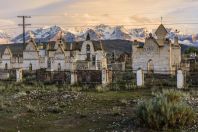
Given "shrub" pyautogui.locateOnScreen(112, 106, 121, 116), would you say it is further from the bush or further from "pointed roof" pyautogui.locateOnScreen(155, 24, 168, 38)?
"pointed roof" pyautogui.locateOnScreen(155, 24, 168, 38)

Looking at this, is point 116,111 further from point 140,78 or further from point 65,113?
point 140,78

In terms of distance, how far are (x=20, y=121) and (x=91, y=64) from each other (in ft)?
98.5

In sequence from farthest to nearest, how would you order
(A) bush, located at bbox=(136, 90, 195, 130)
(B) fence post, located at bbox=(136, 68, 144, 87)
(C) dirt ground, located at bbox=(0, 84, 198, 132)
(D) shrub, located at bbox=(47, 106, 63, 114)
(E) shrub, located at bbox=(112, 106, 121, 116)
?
(B) fence post, located at bbox=(136, 68, 144, 87)
(D) shrub, located at bbox=(47, 106, 63, 114)
(E) shrub, located at bbox=(112, 106, 121, 116)
(C) dirt ground, located at bbox=(0, 84, 198, 132)
(A) bush, located at bbox=(136, 90, 195, 130)

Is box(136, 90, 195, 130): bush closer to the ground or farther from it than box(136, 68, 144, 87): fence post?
closer to the ground

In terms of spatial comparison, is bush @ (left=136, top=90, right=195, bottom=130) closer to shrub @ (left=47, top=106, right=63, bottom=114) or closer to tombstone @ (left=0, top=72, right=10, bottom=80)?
shrub @ (left=47, top=106, right=63, bottom=114)

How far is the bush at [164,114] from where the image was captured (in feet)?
50.8

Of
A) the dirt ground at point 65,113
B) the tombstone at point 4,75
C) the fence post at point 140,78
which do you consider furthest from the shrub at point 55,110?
the tombstone at point 4,75

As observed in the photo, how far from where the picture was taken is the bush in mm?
15492

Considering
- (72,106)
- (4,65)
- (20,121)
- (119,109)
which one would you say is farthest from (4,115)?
(4,65)

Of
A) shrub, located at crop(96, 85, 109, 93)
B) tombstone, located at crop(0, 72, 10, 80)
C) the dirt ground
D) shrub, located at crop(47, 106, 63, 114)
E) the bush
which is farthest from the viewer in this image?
tombstone, located at crop(0, 72, 10, 80)

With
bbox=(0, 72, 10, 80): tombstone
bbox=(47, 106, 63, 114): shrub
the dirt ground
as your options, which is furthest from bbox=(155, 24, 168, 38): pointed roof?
bbox=(47, 106, 63, 114): shrub

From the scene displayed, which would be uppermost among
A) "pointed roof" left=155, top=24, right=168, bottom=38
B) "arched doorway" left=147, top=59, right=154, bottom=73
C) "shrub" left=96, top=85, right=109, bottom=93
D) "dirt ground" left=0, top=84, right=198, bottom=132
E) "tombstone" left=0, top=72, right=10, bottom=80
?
"pointed roof" left=155, top=24, right=168, bottom=38

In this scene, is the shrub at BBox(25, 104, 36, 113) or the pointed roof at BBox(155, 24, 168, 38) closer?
the shrub at BBox(25, 104, 36, 113)

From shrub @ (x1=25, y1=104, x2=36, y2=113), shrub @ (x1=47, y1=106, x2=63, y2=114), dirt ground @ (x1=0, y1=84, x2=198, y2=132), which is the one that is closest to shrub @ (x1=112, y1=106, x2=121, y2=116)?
dirt ground @ (x1=0, y1=84, x2=198, y2=132)
